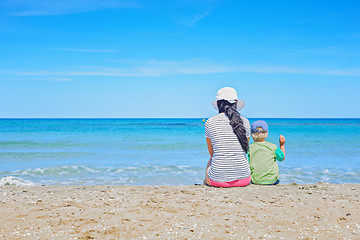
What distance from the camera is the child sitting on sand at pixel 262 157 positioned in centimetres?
531

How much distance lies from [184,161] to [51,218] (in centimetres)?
687

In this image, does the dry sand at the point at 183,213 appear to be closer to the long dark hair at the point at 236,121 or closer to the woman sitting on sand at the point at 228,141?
the woman sitting on sand at the point at 228,141

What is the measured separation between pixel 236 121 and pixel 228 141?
0.32 m

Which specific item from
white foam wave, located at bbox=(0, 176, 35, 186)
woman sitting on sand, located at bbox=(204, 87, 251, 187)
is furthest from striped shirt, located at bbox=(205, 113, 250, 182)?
white foam wave, located at bbox=(0, 176, 35, 186)

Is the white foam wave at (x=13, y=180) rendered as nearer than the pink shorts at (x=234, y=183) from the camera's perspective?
No

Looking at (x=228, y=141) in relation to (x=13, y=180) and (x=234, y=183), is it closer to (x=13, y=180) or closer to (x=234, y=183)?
(x=234, y=183)

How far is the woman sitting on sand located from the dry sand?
0.67ft

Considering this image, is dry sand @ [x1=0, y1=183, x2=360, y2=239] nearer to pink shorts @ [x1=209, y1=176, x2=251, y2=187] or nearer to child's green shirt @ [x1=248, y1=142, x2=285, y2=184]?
pink shorts @ [x1=209, y1=176, x2=251, y2=187]

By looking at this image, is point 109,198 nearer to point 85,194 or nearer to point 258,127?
point 85,194

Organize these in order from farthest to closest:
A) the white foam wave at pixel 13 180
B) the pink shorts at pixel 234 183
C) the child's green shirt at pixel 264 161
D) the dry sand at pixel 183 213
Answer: the white foam wave at pixel 13 180, the child's green shirt at pixel 264 161, the pink shorts at pixel 234 183, the dry sand at pixel 183 213

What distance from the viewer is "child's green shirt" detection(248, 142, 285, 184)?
5.31 m

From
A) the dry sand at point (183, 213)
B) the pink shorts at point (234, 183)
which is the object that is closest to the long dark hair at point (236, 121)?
the pink shorts at point (234, 183)

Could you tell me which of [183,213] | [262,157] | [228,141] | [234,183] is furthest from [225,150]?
[183,213]

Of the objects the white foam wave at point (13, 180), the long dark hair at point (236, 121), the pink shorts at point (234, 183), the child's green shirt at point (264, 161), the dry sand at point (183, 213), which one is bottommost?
the white foam wave at point (13, 180)
